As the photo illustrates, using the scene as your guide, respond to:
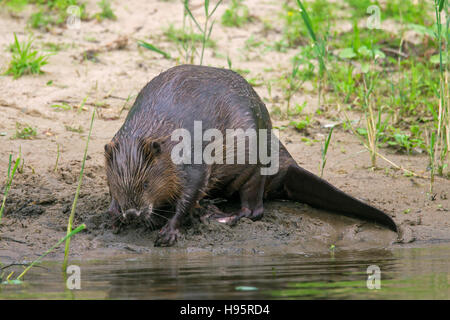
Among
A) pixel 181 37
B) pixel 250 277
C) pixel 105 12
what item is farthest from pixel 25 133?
pixel 250 277

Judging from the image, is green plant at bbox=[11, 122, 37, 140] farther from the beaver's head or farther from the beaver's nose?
the beaver's nose

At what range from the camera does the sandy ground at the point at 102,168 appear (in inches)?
199

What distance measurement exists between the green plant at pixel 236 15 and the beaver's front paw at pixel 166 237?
4316 millimetres

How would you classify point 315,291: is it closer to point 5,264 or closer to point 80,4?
point 5,264

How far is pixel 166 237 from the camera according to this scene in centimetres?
489

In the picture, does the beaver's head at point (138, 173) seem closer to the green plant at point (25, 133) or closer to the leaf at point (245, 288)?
the leaf at point (245, 288)

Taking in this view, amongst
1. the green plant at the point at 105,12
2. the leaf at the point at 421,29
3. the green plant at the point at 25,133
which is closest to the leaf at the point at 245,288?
the green plant at the point at 25,133

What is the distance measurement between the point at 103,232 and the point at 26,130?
163 cm

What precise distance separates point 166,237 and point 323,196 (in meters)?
1.23

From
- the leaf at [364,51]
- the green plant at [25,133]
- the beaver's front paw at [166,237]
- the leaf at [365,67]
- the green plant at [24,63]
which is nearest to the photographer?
the beaver's front paw at [166,237]

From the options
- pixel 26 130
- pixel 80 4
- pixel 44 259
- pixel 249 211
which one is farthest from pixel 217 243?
pixel 80 4

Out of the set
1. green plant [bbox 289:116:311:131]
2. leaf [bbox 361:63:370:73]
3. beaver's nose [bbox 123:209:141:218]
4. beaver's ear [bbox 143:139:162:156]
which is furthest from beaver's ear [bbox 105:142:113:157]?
leaf [bbox 361:63:370:73]

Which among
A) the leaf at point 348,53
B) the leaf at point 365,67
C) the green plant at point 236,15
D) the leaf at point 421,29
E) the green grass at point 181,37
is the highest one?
the green plant at point 236,15

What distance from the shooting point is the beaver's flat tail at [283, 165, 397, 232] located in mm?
5336
